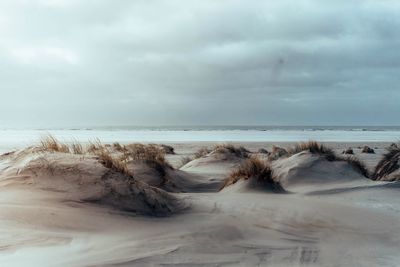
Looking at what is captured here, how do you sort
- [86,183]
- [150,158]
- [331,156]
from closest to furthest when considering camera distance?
1. [86,183]
2. [150,158]
3. [331,156]

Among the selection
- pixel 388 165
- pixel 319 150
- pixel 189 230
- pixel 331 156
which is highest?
pixel 319 150

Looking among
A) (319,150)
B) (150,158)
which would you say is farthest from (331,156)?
(150,158)

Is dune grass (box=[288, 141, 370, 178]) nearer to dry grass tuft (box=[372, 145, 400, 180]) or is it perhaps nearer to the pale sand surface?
dry grass tuft (box=[372, 145, 400, 180])

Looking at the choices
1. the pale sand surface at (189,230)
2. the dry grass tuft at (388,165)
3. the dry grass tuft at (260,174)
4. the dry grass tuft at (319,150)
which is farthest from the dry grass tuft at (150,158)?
the dry grass tuft at (388,165)

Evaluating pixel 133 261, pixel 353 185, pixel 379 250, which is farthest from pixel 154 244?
pixel 353 185

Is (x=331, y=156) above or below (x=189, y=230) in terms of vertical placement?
above

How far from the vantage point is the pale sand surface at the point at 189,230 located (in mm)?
4473

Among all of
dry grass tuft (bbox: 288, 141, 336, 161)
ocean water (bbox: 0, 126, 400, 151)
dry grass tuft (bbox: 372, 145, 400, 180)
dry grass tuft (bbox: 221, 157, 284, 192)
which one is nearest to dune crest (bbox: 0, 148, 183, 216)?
dry grass tuft (bbox: 221, 157, 284, 192)

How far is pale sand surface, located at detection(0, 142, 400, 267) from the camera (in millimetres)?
4473

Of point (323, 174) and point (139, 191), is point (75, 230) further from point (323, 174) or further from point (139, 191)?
point (323, 174)

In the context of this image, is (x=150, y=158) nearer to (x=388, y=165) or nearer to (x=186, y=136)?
(x=388, y=165)

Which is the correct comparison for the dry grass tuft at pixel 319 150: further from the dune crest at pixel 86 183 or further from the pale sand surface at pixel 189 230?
the dune crest at pixel 86 183

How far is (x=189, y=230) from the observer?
5.43 m

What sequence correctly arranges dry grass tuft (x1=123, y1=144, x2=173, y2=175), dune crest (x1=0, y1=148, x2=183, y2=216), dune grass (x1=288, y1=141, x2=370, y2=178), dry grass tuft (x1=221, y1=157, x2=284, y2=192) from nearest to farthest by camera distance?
dune crest (x1=0, y1=148, x2=183, y2=216) → dry grass tuft (x1=221, y1=157, x2=284, y2=192) → dry grass tuft (x1=123, y1=144, x2=173, y2=175) → dune grass (x1=288, y1=141, x2=370, y2=178)
